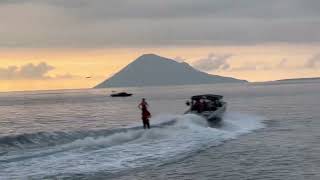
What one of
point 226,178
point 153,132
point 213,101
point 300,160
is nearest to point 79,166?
point 226,178

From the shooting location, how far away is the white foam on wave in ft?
76.7

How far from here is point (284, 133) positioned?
40.6 m

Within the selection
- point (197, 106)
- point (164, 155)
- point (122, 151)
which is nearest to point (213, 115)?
point (197, 106)

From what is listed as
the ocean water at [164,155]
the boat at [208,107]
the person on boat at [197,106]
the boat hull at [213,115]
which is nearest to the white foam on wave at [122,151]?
the ocean water at [164,155]

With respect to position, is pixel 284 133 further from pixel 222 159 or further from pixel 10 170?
pixel 10 170

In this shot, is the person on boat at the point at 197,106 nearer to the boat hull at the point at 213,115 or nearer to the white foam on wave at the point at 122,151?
the boat hull at the point at 213,115

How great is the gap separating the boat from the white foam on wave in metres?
8.01

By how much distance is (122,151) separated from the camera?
28.6 m

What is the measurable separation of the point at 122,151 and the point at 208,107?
82.6 ft

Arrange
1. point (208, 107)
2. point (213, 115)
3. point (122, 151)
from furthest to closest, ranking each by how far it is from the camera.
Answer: point (208, 107)
point (213, 115)
point (122, 151)

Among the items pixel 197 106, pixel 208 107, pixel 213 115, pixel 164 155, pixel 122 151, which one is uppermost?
pixel 197 106

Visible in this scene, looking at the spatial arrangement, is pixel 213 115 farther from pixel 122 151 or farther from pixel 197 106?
pixel 122 151

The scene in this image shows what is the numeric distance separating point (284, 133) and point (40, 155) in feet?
66.1

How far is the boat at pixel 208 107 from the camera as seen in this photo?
4936cm
